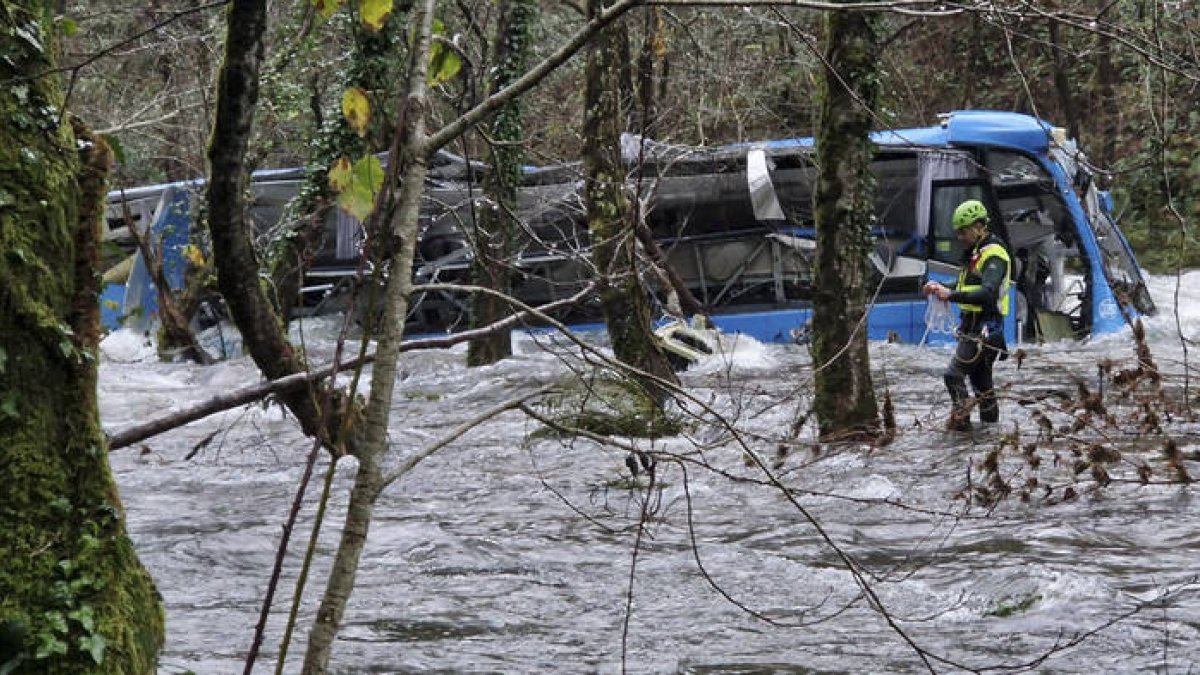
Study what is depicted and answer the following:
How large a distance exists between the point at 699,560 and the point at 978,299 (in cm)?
923

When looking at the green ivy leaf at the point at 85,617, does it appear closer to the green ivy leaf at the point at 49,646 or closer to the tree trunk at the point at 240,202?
the green ivy leaf at the point at 49,646

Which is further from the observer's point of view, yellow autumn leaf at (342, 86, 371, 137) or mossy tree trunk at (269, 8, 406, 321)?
mossy tree trunk at (269, 8, 406, 321)

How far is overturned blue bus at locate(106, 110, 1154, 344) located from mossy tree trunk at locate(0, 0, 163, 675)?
543 inches

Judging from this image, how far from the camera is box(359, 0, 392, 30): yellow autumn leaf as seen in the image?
10.3 feet

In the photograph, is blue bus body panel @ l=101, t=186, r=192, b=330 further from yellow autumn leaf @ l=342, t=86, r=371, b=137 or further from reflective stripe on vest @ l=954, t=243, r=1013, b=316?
yellow autumn leaf @ l=342, t=86, r=371, b=137

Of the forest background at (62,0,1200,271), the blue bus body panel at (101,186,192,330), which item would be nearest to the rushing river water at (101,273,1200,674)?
the forest background at (62,0,1200,271)

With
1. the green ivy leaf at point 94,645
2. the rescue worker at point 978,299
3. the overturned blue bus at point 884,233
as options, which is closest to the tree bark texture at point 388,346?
the green ivy leaf at point 94,645

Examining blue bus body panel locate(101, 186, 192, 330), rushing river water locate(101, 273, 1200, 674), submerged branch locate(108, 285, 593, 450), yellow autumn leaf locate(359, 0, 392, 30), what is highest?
yellow autumn leaf locate(359, 0, 392, 30)

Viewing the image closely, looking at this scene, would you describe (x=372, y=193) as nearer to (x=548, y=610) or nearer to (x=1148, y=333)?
(x=548, y=610)

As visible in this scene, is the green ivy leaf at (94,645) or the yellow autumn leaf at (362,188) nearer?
the yellow autumn leaf at (362,188)

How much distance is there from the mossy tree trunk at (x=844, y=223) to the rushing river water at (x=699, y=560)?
1.71ft

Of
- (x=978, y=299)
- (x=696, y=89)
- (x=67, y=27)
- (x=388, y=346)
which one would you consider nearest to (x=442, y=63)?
(x=388, y=346)

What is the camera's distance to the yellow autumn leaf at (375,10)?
123 inches

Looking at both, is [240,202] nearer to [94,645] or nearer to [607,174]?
[94,645]
